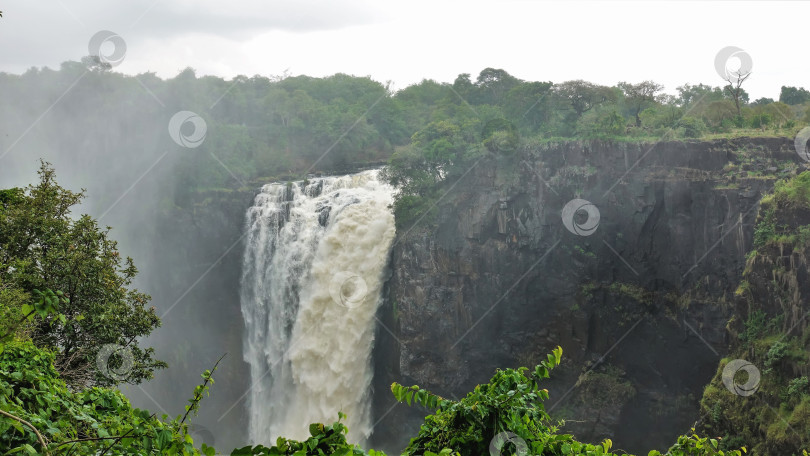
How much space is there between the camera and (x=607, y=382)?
25641mm

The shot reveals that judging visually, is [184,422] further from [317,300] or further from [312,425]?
[317,300]

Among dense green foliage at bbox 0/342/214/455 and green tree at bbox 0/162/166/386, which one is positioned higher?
dense green foliage at bbox 0/342/214/455

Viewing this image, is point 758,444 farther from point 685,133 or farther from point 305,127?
point 305,127

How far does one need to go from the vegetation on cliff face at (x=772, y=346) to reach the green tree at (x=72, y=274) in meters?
15.1

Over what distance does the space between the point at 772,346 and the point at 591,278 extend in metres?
7.91

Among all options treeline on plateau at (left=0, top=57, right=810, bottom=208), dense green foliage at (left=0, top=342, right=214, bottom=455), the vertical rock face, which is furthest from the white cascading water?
dense green foliage at (left=0, top=342, right=214, bottom=455)

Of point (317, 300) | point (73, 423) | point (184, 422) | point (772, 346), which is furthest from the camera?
point (317, 300)

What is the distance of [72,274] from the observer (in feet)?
47.9

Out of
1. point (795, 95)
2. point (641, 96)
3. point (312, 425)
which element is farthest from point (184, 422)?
point (795, 95)

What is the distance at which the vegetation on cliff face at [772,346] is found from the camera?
1731 cm

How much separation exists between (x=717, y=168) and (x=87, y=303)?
2001cm

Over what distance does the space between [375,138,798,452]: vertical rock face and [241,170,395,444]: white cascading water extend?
3.63 feet

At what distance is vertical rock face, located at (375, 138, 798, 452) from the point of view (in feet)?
77.2

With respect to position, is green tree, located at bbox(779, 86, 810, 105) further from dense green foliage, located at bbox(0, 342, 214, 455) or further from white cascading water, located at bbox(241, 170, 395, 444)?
dense green foliage, located at bbox(0, 342, 214, 455)
